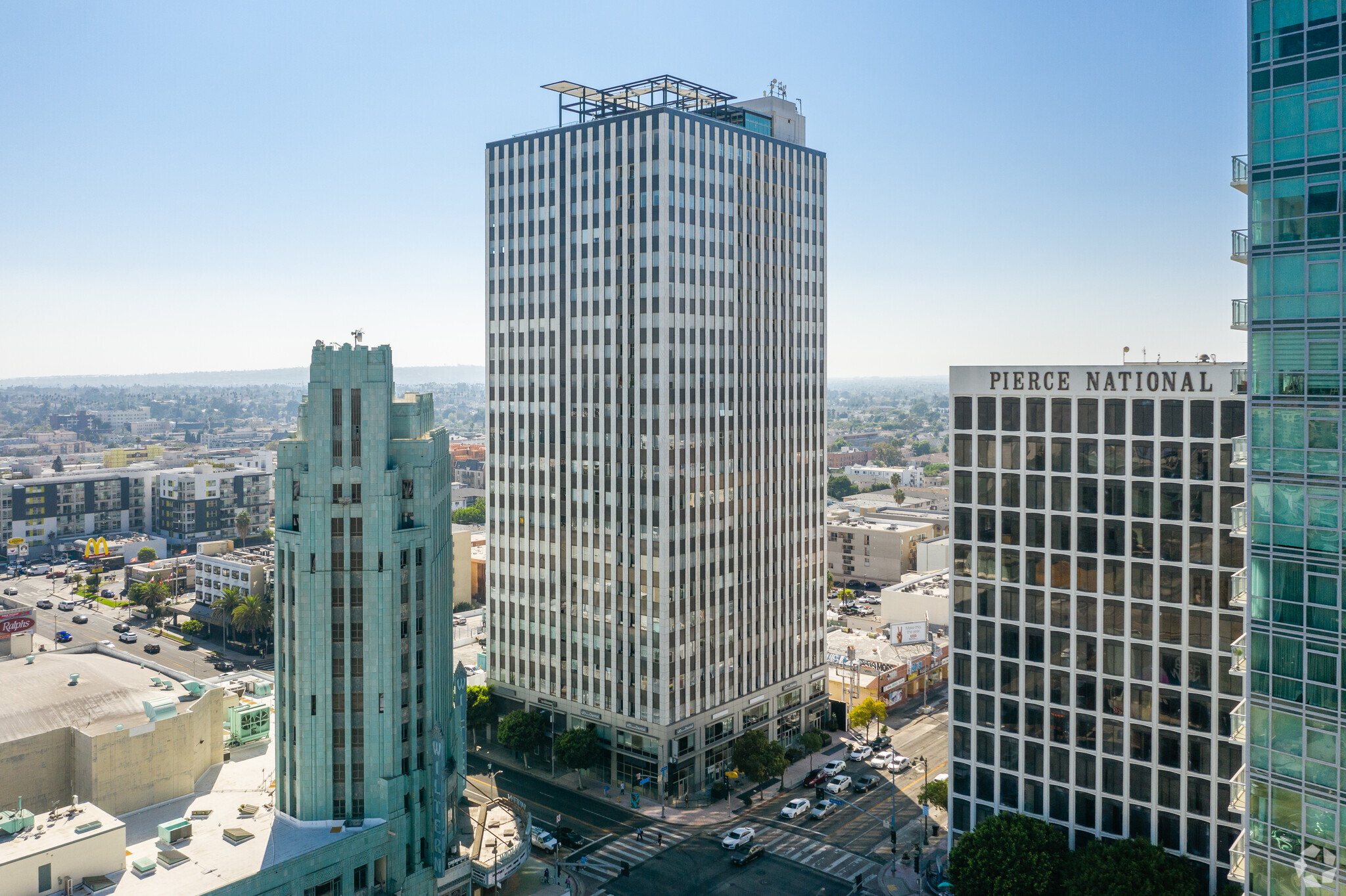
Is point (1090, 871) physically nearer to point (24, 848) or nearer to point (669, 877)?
point (669, 877)

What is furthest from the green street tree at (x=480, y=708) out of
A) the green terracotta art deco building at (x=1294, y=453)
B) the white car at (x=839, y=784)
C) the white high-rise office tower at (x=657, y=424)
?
the green terracotta art deco building at (x=1294, y=453)

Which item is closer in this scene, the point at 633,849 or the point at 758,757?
the point at 633,849

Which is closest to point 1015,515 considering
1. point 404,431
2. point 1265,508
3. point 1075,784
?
point 1075,784

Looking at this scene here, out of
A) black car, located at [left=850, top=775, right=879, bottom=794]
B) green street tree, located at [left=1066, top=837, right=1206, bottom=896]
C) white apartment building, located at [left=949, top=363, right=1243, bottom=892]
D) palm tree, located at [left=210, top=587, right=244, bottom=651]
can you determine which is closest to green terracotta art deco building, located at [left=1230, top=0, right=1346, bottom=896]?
green street tree, located at [left=1066, top=837, right=1206, bottom=896]

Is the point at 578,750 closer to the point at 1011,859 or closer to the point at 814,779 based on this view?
the point at 814,779

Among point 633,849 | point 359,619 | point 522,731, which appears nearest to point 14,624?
point 522,731
